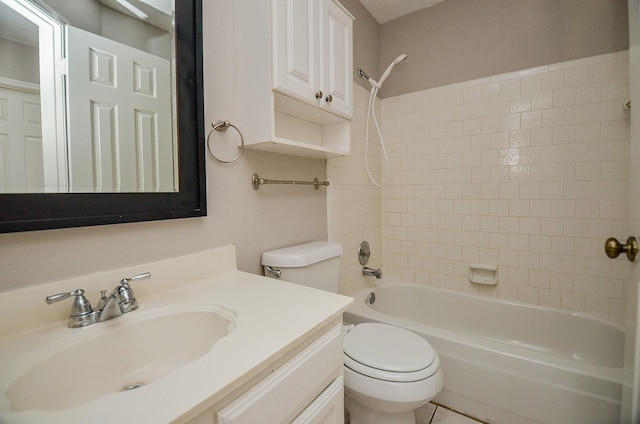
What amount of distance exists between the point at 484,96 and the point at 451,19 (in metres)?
0.61

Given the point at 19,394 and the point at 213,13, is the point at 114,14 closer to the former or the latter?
the point at 213,13

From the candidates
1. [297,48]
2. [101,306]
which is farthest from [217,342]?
[297,48]

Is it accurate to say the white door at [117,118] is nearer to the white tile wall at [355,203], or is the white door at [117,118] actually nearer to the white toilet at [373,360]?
the white toilet at [373,360]

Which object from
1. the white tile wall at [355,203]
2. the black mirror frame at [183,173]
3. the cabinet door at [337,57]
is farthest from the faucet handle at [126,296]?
the white tile wall at [355,203]

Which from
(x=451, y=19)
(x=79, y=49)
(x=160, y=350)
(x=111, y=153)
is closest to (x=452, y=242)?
(x=451, y=19)

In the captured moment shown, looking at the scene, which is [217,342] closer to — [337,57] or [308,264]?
[308,264]

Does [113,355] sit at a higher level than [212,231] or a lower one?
lower

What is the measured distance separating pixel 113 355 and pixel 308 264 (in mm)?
735

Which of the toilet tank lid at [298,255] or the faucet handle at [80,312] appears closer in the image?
the faucet handle at [80,312]

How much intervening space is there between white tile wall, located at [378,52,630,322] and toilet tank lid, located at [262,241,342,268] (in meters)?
0.40

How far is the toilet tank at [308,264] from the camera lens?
4.03ft

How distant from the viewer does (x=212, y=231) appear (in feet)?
3.51

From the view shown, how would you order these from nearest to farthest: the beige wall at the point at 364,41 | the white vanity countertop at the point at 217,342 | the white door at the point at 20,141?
the white vanity countertop at the point at 217,342, the white door at the point at 20,141, the beige wall at the point at 364,41

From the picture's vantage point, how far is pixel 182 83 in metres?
0.95
